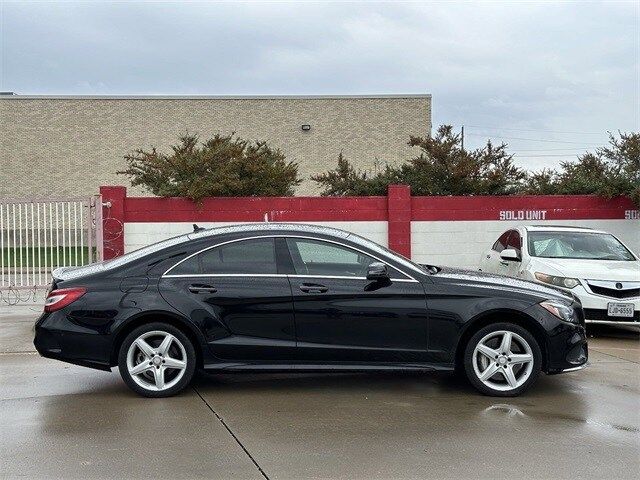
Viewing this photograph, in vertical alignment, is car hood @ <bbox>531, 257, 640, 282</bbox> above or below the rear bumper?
above

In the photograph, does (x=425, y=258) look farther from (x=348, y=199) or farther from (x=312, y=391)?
(x=312, y=391)

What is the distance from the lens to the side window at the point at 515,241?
1092 centimetres

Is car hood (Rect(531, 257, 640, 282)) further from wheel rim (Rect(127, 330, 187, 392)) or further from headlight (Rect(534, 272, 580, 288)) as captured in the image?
wheel rim (Rect(127, 330, 187, 392))

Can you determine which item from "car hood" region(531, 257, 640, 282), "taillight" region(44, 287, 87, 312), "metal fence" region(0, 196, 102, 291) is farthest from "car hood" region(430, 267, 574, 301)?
"metal fence" region(0, 196, 102, 291)

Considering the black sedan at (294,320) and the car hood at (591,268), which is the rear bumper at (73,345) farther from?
the car hood at (591,268)

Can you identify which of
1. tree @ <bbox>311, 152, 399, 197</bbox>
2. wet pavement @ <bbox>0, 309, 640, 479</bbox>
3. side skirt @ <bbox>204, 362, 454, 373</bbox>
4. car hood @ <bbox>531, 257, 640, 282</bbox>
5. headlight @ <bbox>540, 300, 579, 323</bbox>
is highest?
tree @ <bbox>311, 152, 399, 197</bbox>

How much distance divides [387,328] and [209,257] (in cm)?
175

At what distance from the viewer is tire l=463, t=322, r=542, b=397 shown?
20.3 ft

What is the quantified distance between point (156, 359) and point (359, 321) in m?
1.82

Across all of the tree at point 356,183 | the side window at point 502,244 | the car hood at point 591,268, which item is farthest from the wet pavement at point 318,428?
the tree at point 356,183

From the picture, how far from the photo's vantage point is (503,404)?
602cm

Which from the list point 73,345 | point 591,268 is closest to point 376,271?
point 73,345

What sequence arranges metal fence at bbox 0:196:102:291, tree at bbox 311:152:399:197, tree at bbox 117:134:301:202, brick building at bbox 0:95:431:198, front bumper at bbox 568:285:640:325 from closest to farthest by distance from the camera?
front bumper at bbox 568:285:640:325, metal fence at bbox 0:196:102:291, tree at bbox 117:134:301:202, tree at bbox 311:152:399:197, brick building at bbox 0:95:431:198

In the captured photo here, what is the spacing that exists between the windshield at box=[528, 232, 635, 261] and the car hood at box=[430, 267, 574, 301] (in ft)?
13.0
